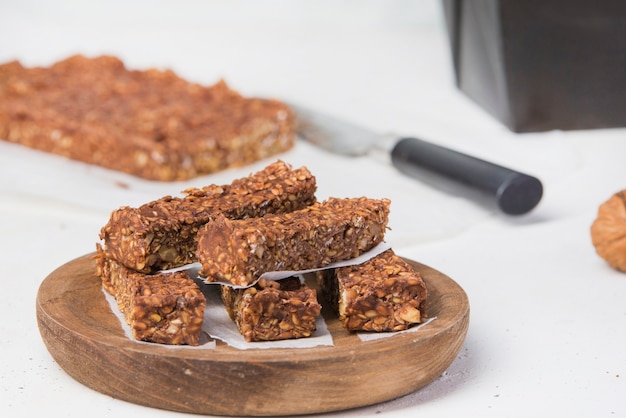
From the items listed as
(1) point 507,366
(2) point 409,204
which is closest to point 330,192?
(2) point 409,204

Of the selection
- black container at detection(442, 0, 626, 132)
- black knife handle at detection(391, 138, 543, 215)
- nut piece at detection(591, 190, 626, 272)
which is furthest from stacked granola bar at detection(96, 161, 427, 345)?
black container at detection(442, 0, 626, 132)

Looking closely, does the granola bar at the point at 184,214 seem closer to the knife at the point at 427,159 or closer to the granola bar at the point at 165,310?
the granola bar at the point at 165,310

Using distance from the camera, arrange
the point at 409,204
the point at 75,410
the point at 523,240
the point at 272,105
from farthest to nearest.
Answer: the point at 272,105 < the point at 409,204 < the point at 523,240 < the point at 75,410

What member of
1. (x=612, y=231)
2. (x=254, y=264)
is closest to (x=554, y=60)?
(x=612, y=231)

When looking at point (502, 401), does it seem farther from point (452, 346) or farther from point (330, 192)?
point (330, 192)

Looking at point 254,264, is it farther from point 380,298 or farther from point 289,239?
point 380,298

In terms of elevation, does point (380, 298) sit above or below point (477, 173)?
above

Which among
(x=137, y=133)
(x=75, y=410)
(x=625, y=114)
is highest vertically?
(x=75, y=410)
